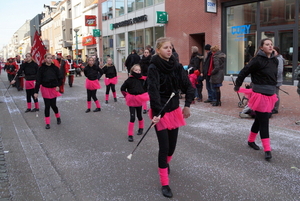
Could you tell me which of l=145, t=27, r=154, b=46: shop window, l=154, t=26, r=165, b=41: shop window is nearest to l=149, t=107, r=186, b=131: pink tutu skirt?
l=154, t=26, r=165, b=41: shop window

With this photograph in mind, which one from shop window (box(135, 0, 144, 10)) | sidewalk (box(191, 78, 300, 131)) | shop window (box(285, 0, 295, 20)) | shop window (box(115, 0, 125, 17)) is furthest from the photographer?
shop window (box(115, 0, 125, 17))

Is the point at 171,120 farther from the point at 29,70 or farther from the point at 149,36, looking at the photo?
the point at 149,36

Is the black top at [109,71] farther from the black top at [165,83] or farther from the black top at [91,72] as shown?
the black top at [165,83]

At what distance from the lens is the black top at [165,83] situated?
3.56 m

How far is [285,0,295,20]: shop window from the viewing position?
13484 mm

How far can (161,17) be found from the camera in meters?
20.8

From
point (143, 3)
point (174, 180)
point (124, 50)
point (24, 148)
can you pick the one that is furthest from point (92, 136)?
point (124, 50)

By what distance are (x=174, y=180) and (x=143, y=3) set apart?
2219 centimetres

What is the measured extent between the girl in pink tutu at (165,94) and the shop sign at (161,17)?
17.8 m

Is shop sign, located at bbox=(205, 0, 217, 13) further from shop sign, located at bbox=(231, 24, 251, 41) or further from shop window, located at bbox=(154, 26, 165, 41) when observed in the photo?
shop window, located at bbox=(154, 26, 165, 41)

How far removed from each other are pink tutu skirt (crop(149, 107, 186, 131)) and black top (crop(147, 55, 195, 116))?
5cm

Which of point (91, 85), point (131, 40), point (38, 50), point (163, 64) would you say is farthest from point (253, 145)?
point (131, 40)

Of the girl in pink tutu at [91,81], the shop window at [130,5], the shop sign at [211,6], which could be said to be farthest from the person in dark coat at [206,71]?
the shop window at [130,5]

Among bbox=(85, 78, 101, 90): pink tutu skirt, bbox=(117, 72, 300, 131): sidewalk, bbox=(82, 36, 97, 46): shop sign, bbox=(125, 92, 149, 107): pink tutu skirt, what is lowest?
bbox=(117, 72, 300, 131): sidewalk
